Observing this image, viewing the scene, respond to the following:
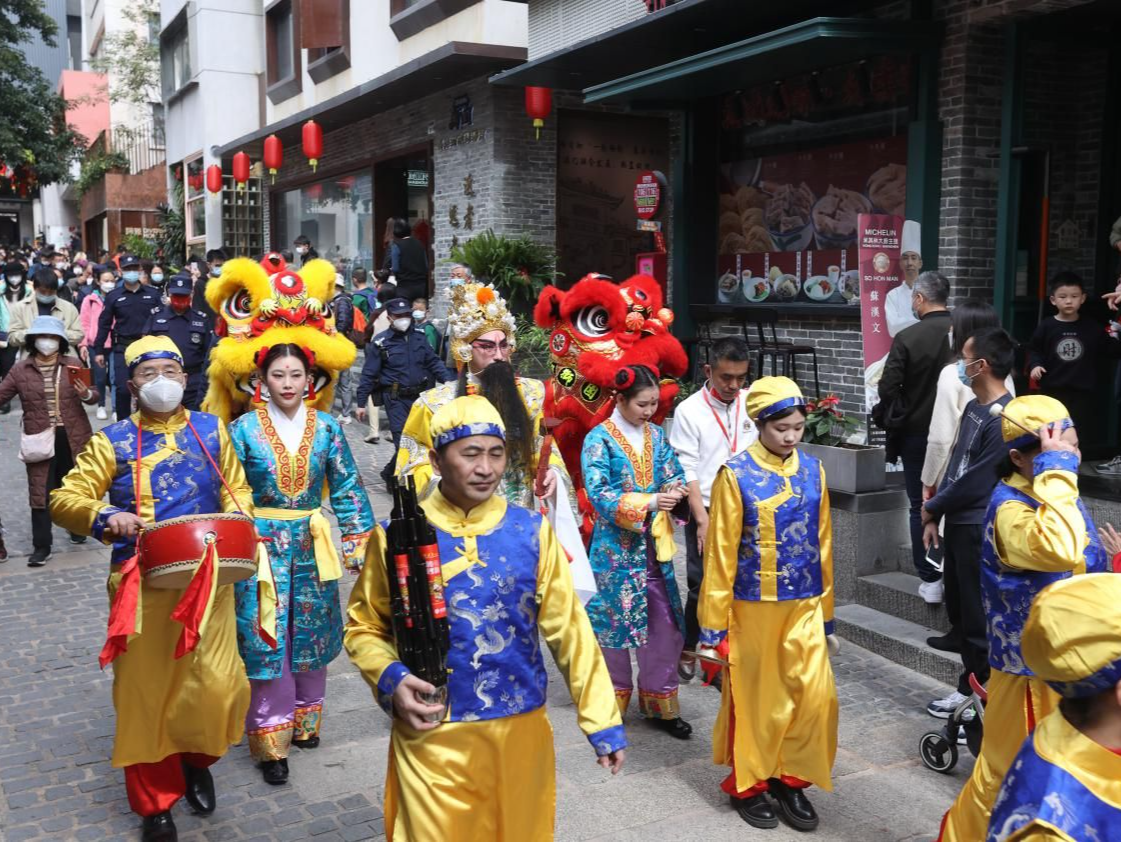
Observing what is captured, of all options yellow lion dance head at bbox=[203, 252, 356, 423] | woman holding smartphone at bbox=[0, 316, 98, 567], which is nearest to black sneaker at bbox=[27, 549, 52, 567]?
woman holding smartphone at bbox=[0, 316, 98, 567]

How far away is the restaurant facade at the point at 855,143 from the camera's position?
27.0 ft

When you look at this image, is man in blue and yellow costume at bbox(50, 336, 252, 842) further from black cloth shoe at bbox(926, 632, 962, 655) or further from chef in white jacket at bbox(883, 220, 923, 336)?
chef in white jacket at bbox(883, 220, 923, 336)

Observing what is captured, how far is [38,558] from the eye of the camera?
8.02m

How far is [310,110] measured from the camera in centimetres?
1741

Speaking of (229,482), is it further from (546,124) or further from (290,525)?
(546,124)

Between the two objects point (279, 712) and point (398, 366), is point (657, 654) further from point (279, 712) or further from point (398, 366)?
point (398, 366)

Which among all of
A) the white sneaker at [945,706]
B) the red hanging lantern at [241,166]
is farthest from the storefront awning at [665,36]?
the red hanging lantern at [241,166]

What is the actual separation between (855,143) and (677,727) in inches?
253

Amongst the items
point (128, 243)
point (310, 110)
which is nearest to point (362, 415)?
point (310, 110)

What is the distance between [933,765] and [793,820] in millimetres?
852

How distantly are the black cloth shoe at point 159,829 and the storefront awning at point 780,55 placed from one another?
6.62m

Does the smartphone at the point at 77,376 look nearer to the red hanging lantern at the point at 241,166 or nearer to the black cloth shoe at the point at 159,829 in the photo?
the black cloth shoe at the point at 159,829

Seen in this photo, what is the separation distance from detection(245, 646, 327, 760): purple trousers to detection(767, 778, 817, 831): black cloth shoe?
82.2 inches

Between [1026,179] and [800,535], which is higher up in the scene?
[1026,179]
